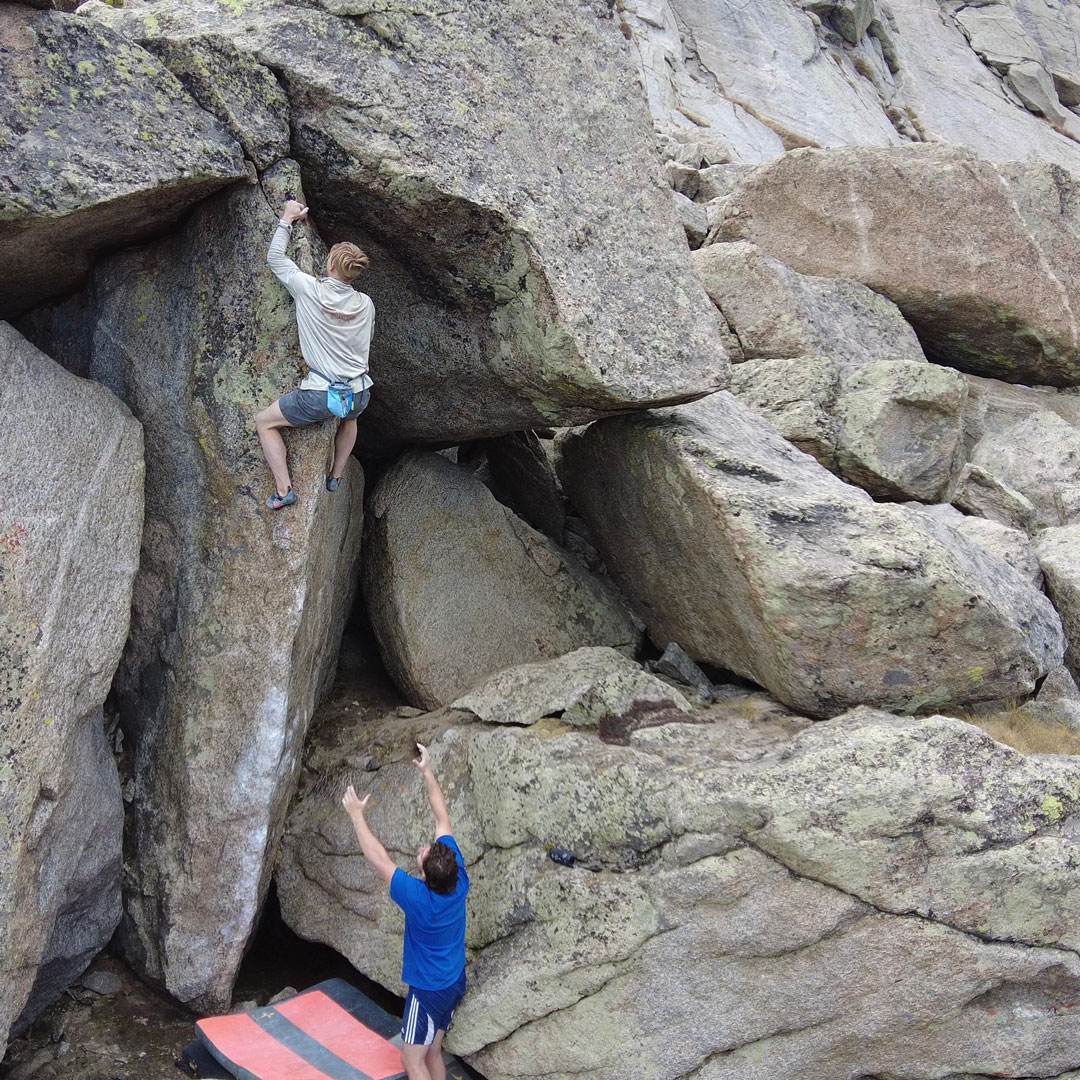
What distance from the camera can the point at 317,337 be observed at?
913 centimetres

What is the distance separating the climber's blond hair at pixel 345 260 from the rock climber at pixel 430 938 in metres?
4.22

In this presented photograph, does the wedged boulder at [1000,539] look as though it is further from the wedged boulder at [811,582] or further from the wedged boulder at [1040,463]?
the wedged boulder at [1040,463]

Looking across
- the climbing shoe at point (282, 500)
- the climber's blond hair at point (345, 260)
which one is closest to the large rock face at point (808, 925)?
the climbing shoe at point (282, 500)

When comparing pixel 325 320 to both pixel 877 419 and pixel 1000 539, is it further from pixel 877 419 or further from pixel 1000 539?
pixel 1000 539

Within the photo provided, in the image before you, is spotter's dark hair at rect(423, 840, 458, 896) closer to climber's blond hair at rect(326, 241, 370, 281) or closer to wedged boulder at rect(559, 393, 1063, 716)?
wedged boulder at rect(559, 393, 1063, 716)

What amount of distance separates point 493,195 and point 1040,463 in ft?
32.2

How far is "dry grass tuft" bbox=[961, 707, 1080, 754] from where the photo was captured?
955 centimetres

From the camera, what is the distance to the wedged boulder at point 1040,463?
15141mm

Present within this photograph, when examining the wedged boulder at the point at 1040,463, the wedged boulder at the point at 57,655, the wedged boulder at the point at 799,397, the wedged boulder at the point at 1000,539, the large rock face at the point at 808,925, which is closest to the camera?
the large rock face at the point at 808,925

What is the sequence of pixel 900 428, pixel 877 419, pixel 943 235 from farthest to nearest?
pixel 943 235
pixel 900 428
pixel 877 419

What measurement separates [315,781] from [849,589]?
537cm

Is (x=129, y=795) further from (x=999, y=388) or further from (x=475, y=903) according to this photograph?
(x=999, y=388)

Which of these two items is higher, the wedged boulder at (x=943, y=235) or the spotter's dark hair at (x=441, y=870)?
the wedged boulder at (x=943, y=235)

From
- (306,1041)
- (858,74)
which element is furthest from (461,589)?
(858,74)
